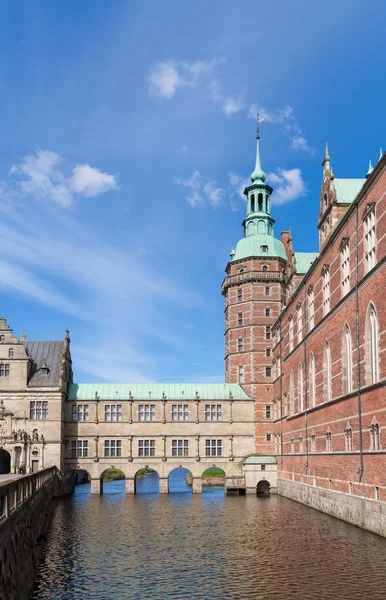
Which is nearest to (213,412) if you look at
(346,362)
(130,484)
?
(130,484)

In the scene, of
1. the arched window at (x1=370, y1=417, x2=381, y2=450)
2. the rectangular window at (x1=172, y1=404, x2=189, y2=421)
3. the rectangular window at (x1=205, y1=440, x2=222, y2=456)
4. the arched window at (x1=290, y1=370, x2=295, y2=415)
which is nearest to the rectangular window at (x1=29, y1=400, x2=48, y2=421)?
the rectangular window at (x1=172, y1=404, x2=189, y2=421)

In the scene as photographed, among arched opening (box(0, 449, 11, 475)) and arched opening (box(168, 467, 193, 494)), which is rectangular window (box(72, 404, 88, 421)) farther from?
arched opening (box(168, 467, 193, 494))

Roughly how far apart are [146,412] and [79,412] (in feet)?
21.6

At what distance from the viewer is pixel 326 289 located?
40375 mm

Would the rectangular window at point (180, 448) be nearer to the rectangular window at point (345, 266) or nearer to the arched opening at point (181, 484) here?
the arched opening at point (181, 484)

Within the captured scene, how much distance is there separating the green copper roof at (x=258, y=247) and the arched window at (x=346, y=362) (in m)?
34.4

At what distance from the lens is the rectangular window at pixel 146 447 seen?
6419cm

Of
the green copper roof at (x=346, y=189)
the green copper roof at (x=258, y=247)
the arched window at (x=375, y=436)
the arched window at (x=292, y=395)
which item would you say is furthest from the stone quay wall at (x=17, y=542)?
the green copper roof at (x=258, y=247)

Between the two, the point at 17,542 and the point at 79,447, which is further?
the point at 79,447

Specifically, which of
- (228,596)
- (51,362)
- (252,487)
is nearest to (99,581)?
(228,596)

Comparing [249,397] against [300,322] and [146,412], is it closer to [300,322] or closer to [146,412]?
[146,412]

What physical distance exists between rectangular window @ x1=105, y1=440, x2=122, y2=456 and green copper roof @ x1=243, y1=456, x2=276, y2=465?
1224cm

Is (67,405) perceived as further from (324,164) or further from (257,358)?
(324,164)

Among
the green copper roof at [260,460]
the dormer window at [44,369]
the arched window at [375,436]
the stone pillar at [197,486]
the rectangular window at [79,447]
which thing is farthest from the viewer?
the rectangular window at [79,447]
